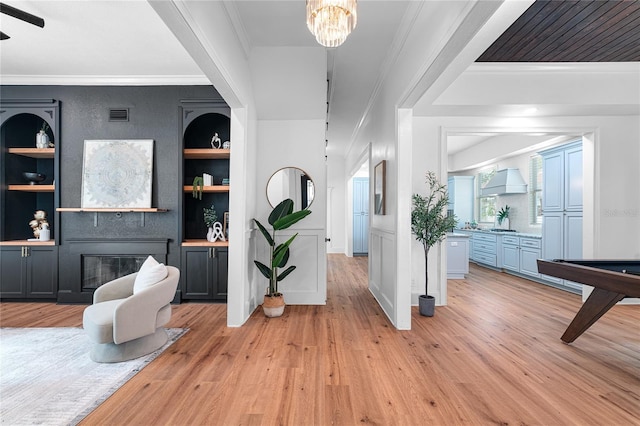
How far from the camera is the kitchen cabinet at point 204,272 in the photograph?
12.5 ft

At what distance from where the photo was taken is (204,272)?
383cm

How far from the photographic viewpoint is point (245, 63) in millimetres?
3113

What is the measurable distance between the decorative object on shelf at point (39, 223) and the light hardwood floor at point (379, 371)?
1048 millimetres

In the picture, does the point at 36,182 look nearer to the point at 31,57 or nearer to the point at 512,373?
the point at 31,57

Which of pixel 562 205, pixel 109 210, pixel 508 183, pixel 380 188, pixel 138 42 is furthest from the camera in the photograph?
pixel 508 183

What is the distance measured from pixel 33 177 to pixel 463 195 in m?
9.07

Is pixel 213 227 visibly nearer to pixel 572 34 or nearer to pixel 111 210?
pixel 111 210

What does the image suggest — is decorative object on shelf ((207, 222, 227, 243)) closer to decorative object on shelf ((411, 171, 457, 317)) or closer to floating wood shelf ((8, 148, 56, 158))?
floating wood shelf ((8, 148, 56, 158))

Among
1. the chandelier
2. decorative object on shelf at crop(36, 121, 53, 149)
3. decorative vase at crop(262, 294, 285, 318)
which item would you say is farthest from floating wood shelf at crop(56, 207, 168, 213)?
the chandelier

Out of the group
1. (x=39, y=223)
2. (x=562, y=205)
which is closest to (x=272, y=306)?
(x=39, y=223)

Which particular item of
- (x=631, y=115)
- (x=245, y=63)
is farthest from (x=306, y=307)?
(x=631, y=115)

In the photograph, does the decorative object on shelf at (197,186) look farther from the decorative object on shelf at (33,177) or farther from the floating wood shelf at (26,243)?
the decorative object on shelf at (33,177)

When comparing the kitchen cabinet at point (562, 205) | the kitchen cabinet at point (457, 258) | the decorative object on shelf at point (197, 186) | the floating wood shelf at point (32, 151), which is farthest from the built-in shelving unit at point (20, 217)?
the kitchen cabinet at point (562, 205)

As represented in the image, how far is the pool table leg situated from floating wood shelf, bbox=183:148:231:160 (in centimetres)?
435
